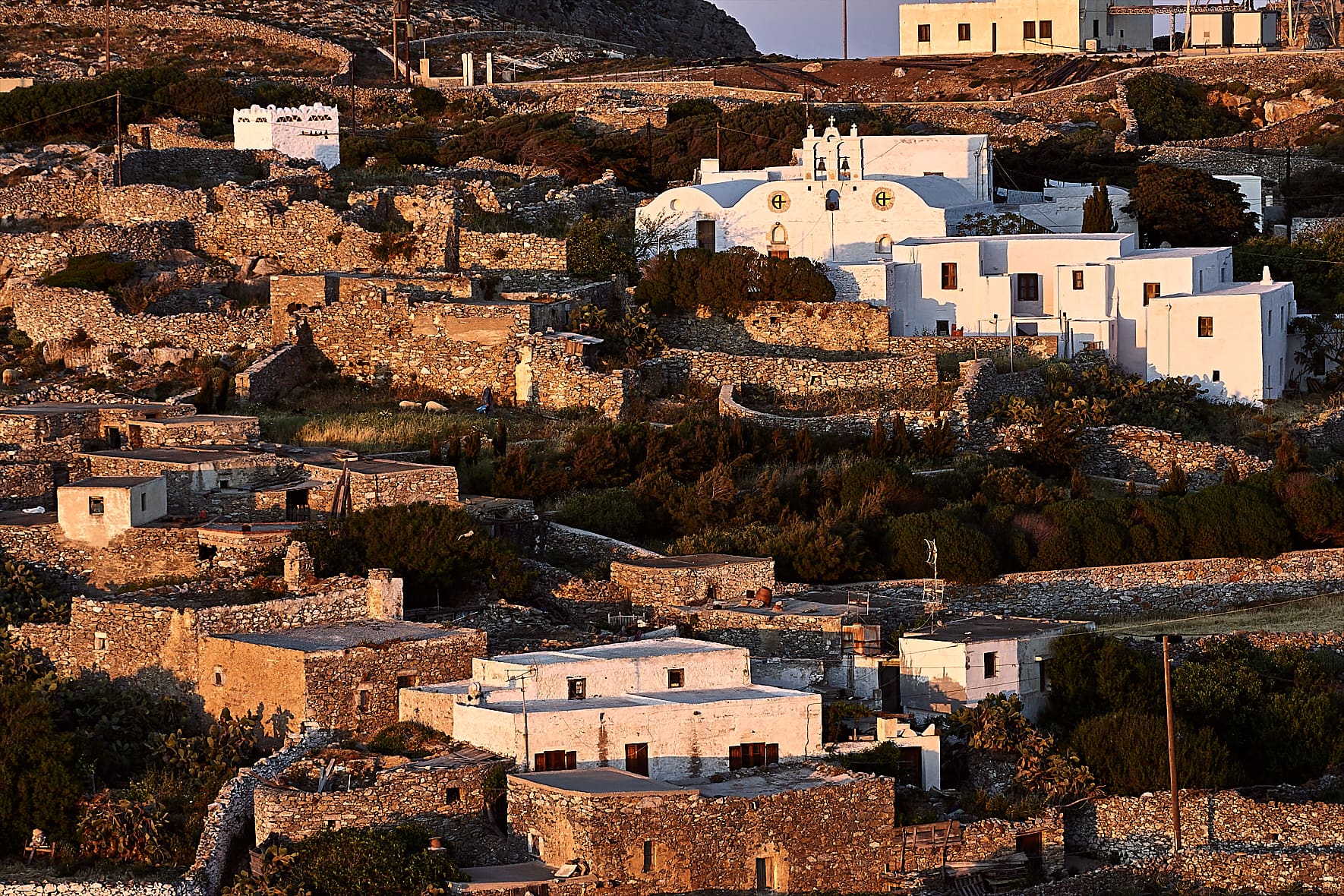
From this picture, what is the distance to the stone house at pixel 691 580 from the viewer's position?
31203mm

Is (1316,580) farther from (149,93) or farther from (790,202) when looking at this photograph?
(149,93)

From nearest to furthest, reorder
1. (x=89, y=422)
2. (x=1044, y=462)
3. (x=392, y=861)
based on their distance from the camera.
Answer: (x=392, y=861) → (x=89, y=422) → (x=1044, y=462)

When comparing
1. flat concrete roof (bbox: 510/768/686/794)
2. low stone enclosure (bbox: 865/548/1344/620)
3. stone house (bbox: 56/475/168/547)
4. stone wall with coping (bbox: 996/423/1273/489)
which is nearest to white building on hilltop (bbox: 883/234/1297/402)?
stone wall with coping (bbox: 996/423/1273/489)

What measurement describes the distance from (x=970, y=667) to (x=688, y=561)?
4.15 meters

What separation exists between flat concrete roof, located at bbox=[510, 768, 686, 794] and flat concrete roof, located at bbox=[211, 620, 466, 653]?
110 inches

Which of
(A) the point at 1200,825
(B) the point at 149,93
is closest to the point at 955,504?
(A) the point at 1200,825

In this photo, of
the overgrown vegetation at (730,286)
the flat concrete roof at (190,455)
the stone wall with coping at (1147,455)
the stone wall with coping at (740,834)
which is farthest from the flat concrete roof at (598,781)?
the overgrown vegetation at (730,286)

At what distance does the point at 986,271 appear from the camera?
44000 mm

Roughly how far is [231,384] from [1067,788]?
16071mm

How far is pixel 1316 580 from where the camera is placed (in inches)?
1420

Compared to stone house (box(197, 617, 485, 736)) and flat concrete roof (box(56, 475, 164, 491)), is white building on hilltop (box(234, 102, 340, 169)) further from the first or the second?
stone house (box(197, 617, 485, 736))

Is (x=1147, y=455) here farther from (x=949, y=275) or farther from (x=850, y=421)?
(x=949, y=275)

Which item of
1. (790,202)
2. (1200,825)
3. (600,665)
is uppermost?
(790,202)

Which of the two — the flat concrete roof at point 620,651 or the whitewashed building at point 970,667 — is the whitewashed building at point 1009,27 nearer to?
the whitewashed building at point 970,667
